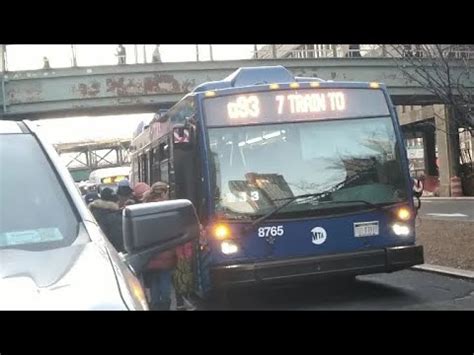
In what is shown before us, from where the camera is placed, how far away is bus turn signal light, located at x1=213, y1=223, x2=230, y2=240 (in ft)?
27.7

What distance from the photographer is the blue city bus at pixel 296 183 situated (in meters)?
8.45

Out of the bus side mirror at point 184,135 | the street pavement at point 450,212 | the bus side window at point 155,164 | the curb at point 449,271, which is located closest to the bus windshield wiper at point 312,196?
the bus side mirror at point 184,135

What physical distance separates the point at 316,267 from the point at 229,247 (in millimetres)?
1110

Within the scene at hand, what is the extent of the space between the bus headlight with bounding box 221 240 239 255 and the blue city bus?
12 millimetres

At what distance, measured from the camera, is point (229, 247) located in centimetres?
844

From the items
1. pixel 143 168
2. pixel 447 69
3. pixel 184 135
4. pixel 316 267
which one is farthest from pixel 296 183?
pixel 143 168

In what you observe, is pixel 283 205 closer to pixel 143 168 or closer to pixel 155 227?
pixel 155 227

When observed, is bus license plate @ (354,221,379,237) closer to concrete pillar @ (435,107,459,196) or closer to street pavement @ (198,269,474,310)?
street pavement @ (198,269,474,310)

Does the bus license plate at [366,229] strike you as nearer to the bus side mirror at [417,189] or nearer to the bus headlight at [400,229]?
the bus headlight at [400,229]

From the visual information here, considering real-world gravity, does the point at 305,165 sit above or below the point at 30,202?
above

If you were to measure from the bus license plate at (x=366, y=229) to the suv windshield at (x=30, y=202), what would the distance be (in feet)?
19.3
